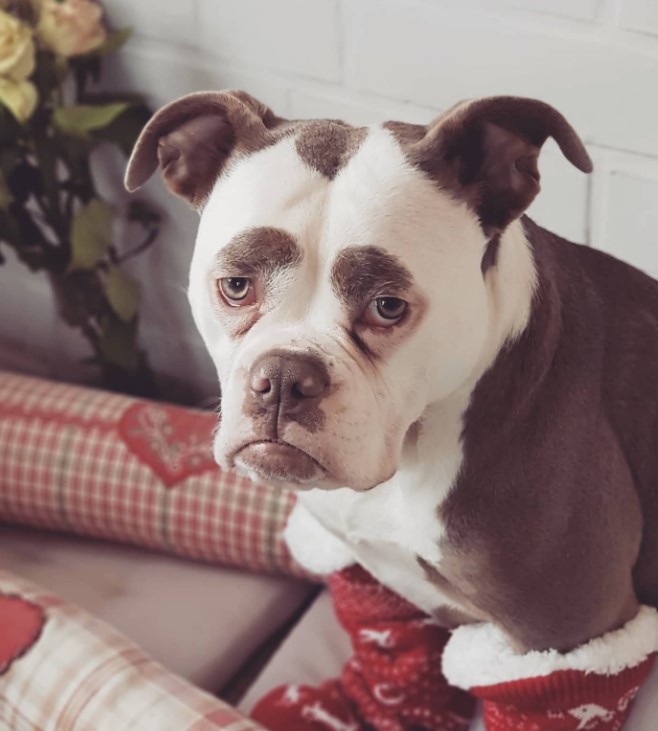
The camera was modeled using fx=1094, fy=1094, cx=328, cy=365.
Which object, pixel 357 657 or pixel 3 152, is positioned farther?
pixel 3 152

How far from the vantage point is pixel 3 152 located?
1.61m

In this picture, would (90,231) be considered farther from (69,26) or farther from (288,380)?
(288,380)

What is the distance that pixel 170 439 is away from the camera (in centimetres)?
157

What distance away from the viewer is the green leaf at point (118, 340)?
1.78 meters

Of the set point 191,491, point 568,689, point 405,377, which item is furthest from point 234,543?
point 405,377

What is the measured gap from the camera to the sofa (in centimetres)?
146

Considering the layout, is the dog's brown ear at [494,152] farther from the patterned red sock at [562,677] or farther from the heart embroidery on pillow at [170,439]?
the heart embroidery on pillow at [170,439]

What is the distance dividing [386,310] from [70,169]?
969 millimetres

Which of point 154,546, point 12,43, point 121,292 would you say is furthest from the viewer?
point 121,292

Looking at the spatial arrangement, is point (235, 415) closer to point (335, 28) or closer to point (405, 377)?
point (405, 377)

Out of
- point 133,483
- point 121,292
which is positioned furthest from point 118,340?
point 133,483

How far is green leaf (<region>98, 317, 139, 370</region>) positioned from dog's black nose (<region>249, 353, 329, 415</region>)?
998mm

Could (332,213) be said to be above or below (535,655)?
above

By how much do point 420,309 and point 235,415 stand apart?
16cm
